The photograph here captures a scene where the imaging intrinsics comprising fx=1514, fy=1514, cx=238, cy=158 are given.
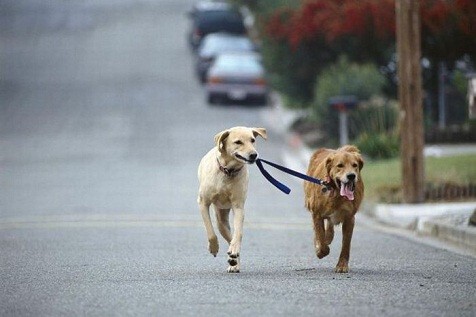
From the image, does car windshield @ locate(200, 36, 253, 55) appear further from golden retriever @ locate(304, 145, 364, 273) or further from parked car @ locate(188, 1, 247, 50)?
golden retriever @ locate(304, 145, 364, 273)

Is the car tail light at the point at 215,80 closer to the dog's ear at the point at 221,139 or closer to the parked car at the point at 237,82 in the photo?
the parked car at the point at 237,82

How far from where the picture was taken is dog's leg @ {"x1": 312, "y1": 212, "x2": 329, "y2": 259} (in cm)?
1420

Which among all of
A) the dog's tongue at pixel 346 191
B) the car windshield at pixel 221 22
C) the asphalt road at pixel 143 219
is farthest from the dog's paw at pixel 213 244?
the car windshield at pixel 221 22

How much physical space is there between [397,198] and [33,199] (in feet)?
24.0

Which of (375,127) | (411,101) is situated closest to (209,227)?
(411,101)

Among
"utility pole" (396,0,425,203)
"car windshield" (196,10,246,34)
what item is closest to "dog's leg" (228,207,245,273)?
"utility pole" (396,0,425,203)

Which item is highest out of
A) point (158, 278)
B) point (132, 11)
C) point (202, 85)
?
point (132, 11)

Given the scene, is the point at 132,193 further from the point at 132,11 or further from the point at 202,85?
the point at 132,11

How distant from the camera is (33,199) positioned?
27875 mm

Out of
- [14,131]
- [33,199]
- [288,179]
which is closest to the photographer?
[33,199]

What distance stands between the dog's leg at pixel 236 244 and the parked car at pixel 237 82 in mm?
31861

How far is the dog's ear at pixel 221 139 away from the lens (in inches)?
545

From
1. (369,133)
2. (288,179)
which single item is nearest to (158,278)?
(288,179)

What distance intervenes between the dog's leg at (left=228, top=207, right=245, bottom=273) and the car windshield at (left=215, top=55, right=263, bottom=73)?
105 ft
